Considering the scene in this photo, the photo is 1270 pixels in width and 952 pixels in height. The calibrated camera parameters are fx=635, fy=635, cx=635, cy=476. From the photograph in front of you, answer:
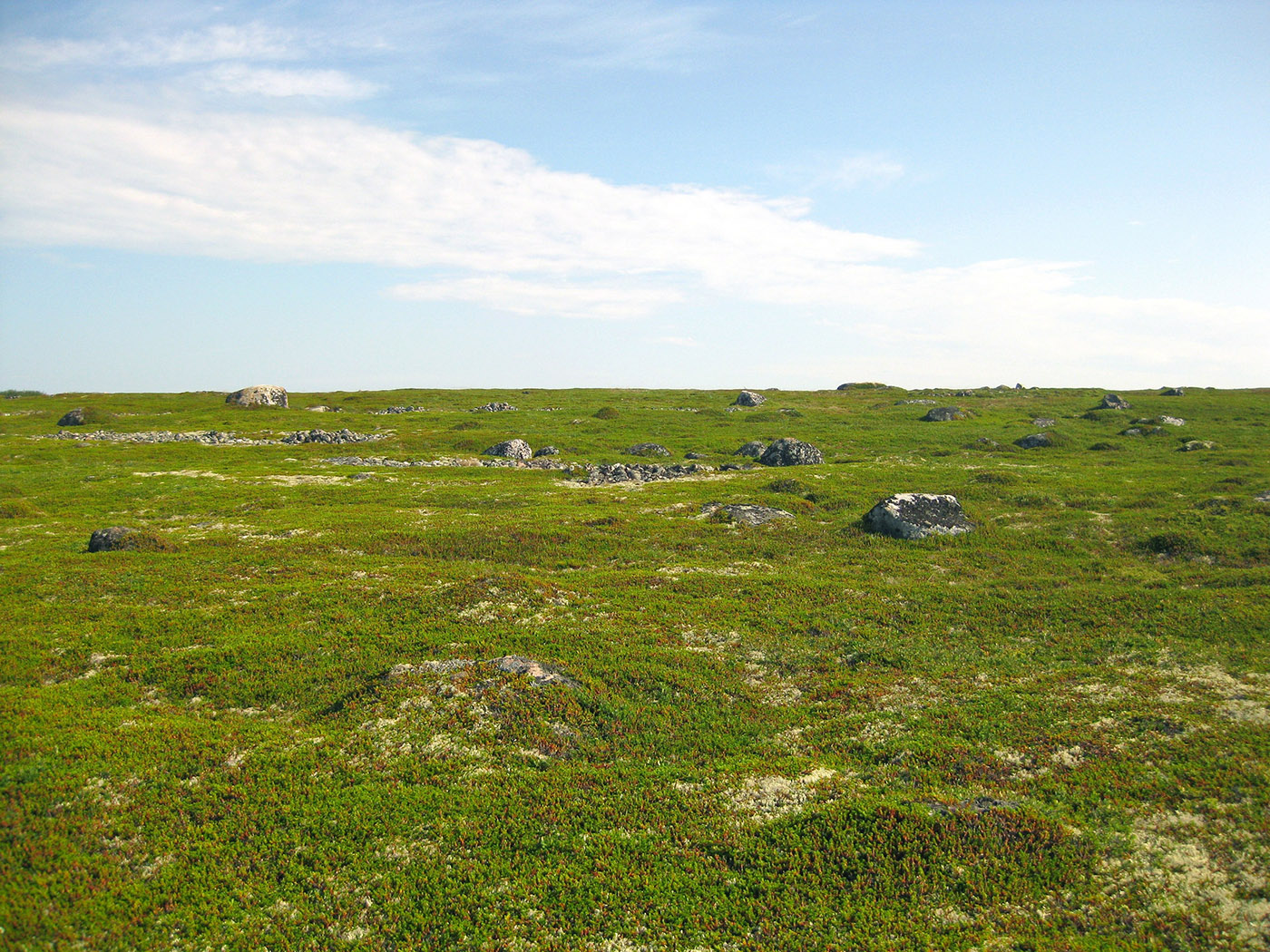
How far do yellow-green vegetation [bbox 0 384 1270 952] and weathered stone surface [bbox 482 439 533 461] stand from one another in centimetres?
3630

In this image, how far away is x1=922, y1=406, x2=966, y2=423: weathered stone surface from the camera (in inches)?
4067

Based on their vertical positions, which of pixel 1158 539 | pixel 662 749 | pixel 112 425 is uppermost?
pixel 112 425

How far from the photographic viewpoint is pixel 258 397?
12875 centimetres

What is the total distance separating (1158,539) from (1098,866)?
31.5 meters

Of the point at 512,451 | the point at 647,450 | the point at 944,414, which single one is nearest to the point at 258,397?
the point at 512,451

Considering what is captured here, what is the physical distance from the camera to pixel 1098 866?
1263cm

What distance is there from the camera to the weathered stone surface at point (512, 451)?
264 ft

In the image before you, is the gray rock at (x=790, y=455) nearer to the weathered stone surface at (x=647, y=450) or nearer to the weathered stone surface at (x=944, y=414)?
the weathered stone surface at (x=647, y=450)

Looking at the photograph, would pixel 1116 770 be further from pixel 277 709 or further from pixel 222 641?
pixel 222 641

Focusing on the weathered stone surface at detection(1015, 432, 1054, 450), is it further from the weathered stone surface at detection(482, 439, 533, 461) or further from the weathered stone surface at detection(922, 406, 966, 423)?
the weathered stone surface at detection(482, 439, 533, 461)

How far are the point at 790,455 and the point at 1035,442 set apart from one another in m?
31.7

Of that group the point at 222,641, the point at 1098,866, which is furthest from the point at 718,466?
the point at 1098,866

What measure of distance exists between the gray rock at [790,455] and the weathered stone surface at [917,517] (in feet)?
92.1

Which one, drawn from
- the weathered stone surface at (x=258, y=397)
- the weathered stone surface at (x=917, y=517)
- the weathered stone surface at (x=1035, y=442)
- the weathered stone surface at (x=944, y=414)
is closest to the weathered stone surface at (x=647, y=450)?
the weathered stone surface at (x=917, y=517)
